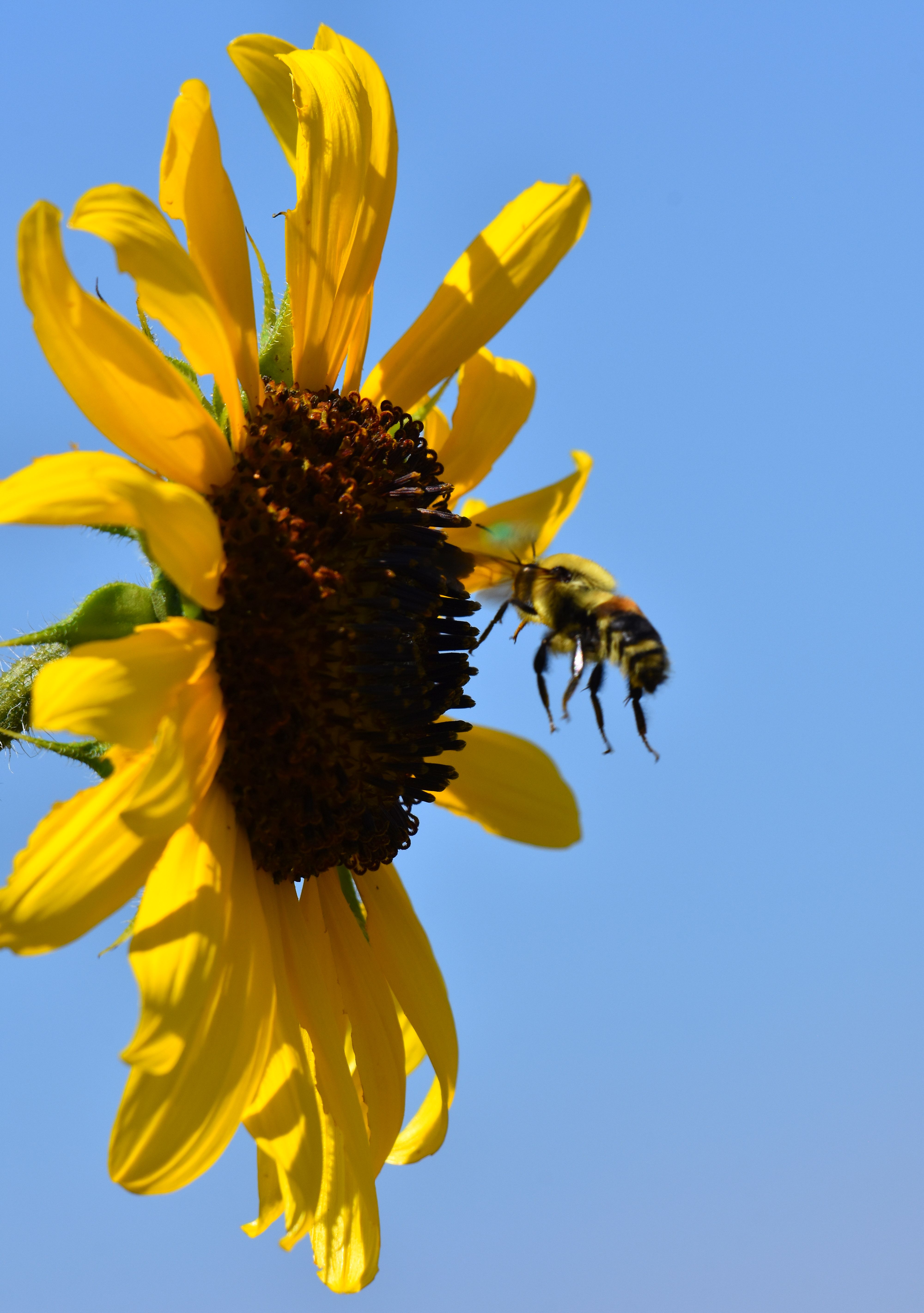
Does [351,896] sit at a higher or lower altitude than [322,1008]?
higher

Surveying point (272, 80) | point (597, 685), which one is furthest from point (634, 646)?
point (272, 80)

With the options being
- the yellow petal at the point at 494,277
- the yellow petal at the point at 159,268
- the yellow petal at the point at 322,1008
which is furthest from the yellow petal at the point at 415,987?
the yellow petal at the point at 159,268

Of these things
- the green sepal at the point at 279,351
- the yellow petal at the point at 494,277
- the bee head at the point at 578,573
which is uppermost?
the yellow petal at the point at 494,277

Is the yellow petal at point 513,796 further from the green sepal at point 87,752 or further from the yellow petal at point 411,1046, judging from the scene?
the green sepal at point 87,752

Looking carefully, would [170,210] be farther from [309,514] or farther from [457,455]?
[457,455]

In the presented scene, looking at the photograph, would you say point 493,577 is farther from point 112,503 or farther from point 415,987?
point 112,503

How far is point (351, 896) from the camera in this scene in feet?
15.6

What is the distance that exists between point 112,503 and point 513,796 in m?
2.34

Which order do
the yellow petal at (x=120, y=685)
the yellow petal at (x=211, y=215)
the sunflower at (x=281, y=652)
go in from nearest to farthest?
the yellow petal at (x=120, y=685) < the sunflower at (x=281, y=652) < the yellow petal at (x=211, y=215)

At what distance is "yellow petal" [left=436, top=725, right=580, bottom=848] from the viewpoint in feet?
16.9

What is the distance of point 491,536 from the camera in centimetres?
525

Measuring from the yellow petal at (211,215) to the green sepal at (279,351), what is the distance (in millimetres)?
150

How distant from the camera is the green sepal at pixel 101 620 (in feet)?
12.6

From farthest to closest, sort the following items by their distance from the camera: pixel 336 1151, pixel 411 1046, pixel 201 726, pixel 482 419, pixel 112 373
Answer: pixel 482 419 < pixel 411 1046 < pixel 336 1151 < pixel 201 726 < pixel 112 373
